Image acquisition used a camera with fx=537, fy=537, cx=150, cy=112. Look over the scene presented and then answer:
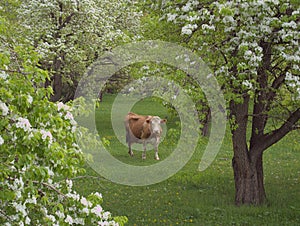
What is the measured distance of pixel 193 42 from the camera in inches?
466

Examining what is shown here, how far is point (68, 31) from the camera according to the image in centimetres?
2662

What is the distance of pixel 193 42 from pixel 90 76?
61.0ft

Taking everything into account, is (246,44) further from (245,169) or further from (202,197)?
(202,197)

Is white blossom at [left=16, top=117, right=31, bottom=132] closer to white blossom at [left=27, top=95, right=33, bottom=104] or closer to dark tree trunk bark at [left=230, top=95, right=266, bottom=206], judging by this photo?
white blossom at [left=27, top=95, right=33, bottom=104]

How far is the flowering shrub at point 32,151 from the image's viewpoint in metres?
5.39

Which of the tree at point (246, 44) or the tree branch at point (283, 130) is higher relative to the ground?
the tree at point (246, 44)

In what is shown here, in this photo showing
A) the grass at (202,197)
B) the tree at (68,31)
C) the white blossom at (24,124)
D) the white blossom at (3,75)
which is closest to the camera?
the white blossom at (24,124)

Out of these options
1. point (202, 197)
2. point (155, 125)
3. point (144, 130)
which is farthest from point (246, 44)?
point (144, 130)

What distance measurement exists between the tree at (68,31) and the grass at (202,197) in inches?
239

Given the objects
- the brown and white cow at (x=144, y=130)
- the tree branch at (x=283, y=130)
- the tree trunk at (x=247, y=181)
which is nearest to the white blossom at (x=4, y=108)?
the tree branch at (x=283, y=130)

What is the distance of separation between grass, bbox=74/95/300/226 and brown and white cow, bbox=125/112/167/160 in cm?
99

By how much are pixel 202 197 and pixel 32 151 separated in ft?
34.4

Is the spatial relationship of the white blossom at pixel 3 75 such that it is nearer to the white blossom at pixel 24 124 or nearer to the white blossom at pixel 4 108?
the white blossom at pixel 4 108

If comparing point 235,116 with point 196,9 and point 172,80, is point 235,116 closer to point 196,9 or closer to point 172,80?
point 172,80
